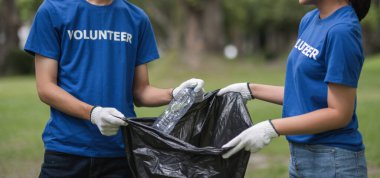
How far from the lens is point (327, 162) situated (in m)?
3.14

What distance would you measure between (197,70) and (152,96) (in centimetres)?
2357

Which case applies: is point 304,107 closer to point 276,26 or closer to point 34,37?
point 34,37

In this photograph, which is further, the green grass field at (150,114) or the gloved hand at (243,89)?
the green grass field at (150,114)

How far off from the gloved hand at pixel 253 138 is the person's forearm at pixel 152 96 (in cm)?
73

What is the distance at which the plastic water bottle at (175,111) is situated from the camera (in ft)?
11.1

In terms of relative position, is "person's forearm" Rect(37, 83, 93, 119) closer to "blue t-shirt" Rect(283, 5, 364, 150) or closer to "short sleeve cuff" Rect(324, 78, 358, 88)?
"blue t-shirt" Rect(283, 5, 364, 150)

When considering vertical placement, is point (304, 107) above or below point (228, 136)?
above

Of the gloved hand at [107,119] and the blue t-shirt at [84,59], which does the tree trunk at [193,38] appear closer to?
the blue t-shirt at [84,59]

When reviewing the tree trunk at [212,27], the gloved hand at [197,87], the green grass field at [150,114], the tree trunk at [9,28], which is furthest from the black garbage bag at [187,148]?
the tree trunk at [9,28]

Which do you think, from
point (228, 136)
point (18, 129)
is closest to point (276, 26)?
point (18, 129)

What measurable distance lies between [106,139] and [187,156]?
526mm

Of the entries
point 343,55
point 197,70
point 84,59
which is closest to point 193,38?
point 197,70

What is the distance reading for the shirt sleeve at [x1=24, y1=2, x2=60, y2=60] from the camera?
126 inches

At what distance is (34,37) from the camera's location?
3221mm
